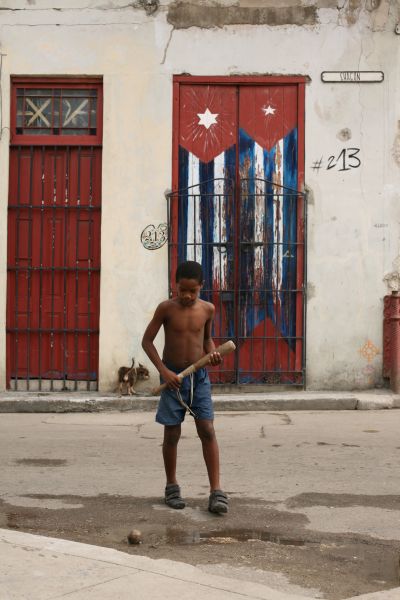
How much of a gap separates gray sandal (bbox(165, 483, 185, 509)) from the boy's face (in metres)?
1.17

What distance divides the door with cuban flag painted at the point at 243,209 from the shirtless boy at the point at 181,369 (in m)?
5.31

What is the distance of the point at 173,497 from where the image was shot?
20.1 ft

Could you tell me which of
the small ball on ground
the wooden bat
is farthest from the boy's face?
the small ball on ground

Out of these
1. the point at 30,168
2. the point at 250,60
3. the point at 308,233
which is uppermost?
the point at 250,60

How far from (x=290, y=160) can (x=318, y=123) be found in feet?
1.81

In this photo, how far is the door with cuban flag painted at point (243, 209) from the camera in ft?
37.9

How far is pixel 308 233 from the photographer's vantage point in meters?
11.6

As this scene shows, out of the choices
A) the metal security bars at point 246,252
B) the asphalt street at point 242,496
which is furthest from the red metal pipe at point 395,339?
the asphalt street at point 242,496

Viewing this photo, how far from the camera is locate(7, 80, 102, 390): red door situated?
460 inches

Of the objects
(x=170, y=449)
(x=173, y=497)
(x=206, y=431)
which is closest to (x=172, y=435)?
(x=170, y=449)

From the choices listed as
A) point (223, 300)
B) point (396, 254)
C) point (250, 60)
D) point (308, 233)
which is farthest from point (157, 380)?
point (250, 60)

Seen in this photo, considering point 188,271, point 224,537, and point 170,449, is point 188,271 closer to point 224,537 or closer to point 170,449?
point 170,449

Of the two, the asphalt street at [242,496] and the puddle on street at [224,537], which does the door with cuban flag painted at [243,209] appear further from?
the puddle on street at [224,537]

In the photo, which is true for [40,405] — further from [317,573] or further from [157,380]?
[317,573]
